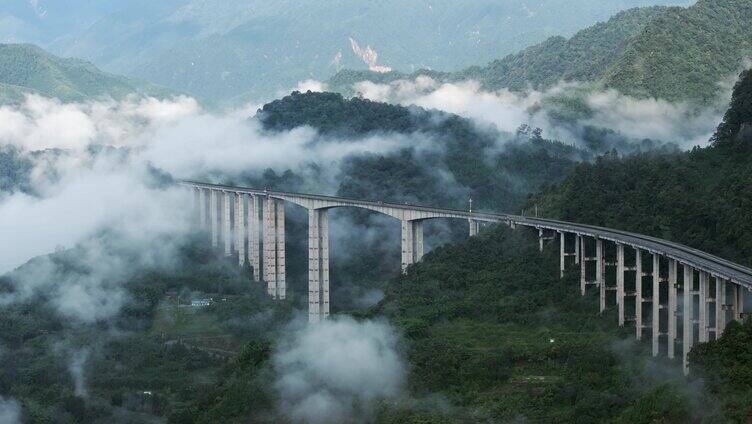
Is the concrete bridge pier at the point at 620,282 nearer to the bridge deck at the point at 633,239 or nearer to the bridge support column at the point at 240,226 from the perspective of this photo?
the bridge deck at the point at 633,239

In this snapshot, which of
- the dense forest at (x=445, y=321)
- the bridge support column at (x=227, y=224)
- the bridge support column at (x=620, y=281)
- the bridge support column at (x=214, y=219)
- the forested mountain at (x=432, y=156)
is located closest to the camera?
the dense forest at (x=445, y=321)

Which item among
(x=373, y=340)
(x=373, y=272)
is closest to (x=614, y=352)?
(x=373, y=340)

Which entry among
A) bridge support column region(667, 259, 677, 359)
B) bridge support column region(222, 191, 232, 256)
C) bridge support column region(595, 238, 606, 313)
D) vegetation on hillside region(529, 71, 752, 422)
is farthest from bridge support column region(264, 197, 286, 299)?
bridge support column region(667, 259, 677, 359)

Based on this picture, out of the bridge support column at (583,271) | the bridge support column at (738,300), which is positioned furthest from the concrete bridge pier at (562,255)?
the bridge support column at (738,300)

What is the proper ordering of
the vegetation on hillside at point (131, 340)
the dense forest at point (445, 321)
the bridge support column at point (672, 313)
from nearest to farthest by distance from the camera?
the dense forest at point (445, 321) → the bridge support column at point (672, 313) → the vegetation on hillside at point (131, 340)

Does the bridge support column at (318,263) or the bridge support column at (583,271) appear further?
the bridge support column at (318,263)

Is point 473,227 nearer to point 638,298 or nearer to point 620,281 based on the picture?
point 620,281

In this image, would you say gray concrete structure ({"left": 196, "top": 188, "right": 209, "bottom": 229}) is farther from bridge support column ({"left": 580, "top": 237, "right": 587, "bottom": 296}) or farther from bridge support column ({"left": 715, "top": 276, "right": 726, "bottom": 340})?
bridge support column ({"left": 715, "top": 276, "right": 726, "bottom": 340})
